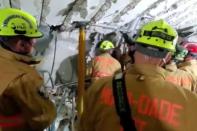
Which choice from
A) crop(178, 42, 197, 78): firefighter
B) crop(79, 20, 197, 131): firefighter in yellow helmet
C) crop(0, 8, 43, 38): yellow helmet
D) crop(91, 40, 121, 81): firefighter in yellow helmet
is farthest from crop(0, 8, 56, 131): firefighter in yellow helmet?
crop(91, 40, 121, 81): firefighter in yellow helmet

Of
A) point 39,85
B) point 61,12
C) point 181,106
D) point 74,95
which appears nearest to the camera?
point 181,106

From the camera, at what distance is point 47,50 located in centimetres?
496

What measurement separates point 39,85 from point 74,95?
3028mm

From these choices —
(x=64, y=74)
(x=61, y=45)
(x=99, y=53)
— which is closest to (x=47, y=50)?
(x=61, y=45)

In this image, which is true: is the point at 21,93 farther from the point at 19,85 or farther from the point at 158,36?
the point at 158,36

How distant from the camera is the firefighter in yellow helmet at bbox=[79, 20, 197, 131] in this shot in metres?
1.76

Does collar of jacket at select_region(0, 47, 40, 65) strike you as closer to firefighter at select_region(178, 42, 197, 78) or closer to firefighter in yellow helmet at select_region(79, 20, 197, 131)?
firefighter in yellow helmet at select_region(79, 20, 197, 131)

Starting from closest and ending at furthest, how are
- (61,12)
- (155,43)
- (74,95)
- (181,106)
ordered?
(181,106), (155,43), (61,12), (74,95)

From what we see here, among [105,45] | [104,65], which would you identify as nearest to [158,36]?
[104,65]

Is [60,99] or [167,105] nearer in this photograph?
[167,105]

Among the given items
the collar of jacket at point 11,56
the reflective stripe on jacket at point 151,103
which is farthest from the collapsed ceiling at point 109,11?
the reflective stripe on jacket at point 151,103

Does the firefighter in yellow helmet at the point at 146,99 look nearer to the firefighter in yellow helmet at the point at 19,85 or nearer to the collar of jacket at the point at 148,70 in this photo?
the collar of jacket at the point at 148,70

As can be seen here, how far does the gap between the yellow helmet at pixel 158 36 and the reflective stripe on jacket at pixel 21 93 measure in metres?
0.71

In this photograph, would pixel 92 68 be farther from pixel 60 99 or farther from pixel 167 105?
pixel 167 105
